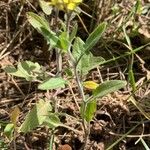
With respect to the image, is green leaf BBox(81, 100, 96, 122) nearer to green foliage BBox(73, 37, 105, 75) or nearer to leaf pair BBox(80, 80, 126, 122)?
leaf pair BBox(80, 80, 126, 122)

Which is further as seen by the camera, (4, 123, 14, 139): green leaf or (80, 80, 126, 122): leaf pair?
(4, 123, 14, 139): green leaf

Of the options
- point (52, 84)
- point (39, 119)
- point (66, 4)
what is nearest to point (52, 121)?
point (39, 119)

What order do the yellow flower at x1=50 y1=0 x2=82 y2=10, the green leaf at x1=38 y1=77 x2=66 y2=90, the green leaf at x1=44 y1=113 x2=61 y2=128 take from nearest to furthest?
the yellow flower at x1=50 y1=0 x2=82 y2=10 < the green leaf at x1=38 y1=77 x2=66 y2=90 < the green leaf at x1=44 y1=113 x2=61 y2=128

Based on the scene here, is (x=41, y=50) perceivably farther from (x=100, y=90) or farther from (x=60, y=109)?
(x=100, y=90)

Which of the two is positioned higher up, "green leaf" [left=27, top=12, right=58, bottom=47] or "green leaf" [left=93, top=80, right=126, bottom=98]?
"green leaf" [left=27, top=12, right=58, bottom=47]

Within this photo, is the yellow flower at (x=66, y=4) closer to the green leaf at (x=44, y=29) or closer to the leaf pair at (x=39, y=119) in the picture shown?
the green leaf at (x=44, y=29)

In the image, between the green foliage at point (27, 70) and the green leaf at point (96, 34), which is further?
the green foliage at point (27, 70)

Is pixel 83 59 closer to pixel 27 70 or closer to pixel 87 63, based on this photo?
pixel 87 63

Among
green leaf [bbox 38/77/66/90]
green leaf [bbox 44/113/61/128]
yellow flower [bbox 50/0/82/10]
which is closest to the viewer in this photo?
yellow flower [bbox 50/0/82/10]

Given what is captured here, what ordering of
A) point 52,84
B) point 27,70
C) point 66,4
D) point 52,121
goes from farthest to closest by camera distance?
point 27,70 → point 52,121 → point 52,84 → point 66,4

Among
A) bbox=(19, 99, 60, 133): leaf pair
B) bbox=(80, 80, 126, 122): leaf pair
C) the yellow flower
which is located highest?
the yellow flower

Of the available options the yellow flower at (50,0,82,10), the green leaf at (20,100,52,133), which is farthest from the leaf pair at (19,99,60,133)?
the yellow flower at (50,0,82,10)

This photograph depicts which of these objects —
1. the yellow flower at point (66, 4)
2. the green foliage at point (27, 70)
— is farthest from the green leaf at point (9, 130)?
the yellow flower at point (66, 4)
